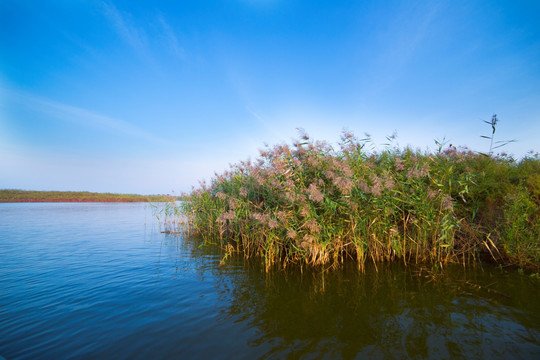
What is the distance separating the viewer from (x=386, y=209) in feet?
23.4

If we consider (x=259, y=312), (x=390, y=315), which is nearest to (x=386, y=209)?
(x=390, y=315)

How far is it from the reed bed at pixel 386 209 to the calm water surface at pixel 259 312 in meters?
0.82

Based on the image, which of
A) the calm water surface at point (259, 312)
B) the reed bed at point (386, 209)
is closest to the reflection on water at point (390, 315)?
the calm water surface at point (259, 312)

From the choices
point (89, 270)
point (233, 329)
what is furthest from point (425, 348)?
point (89, 270)

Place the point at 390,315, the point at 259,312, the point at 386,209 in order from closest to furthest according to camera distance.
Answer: the point at 390,315 → the point at 259,312 → the point at 386,209

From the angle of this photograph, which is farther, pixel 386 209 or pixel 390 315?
pixel 386 209

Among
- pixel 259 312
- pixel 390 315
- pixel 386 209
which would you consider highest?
pixel 386 209

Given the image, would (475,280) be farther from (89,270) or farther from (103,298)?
(89,270)

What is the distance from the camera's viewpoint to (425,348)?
12.9ft

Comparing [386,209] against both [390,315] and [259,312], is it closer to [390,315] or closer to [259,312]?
[390,315]

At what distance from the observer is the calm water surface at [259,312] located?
12.9 ft

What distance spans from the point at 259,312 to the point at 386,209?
4.71m

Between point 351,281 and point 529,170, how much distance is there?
888cm

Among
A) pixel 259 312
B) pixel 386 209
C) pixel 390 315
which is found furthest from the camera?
pixel 386 209
